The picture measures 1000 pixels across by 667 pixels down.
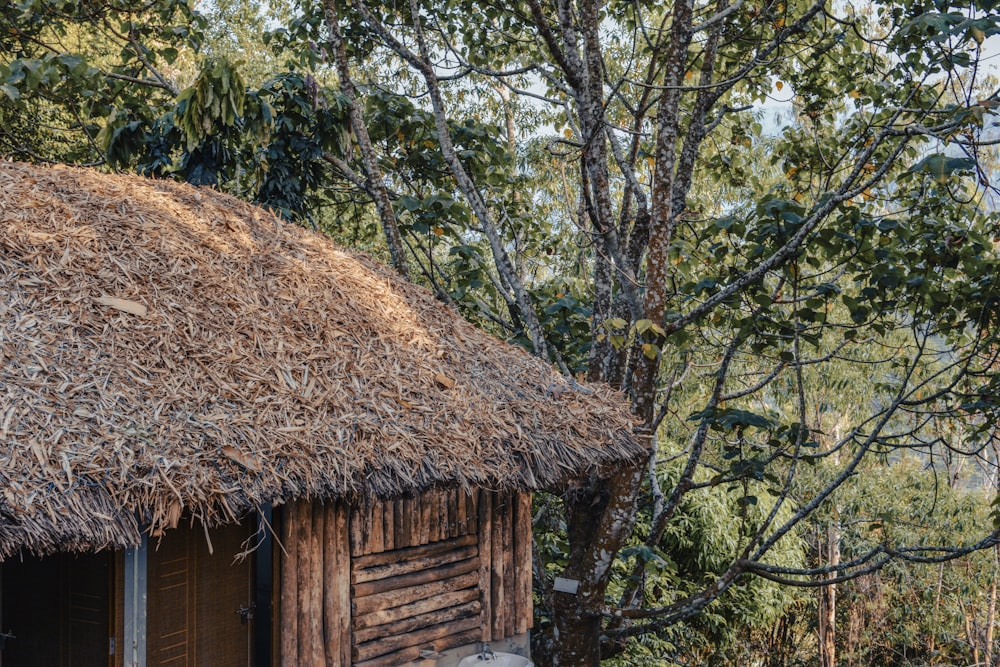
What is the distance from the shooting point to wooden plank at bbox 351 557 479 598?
17.7ft

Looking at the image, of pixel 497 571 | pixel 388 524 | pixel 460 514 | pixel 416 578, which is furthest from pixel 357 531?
pixel 497 571

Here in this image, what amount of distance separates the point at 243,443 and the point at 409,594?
1810 mm

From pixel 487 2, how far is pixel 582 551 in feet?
17.6

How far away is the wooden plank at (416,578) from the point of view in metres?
5.39

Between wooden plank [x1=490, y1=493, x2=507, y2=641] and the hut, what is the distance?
0.01m

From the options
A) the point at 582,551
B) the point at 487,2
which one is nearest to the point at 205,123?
the point at 487,2

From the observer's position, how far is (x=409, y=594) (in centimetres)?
561

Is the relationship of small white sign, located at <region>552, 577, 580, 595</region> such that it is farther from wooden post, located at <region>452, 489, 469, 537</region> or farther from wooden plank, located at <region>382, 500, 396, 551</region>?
wooden plank, located at <region>382, 500, 396, 551</region>

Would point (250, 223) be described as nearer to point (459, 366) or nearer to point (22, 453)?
point (459, 366)

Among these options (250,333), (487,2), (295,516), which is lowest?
(295,516)

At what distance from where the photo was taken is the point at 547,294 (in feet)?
29.3

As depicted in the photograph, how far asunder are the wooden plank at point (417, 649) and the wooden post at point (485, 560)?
0.31 ft

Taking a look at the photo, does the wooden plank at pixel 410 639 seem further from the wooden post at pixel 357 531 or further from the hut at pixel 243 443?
the wooden post at pixel 357 531

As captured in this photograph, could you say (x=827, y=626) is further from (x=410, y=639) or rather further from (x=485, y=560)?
(x=410, y=639)
